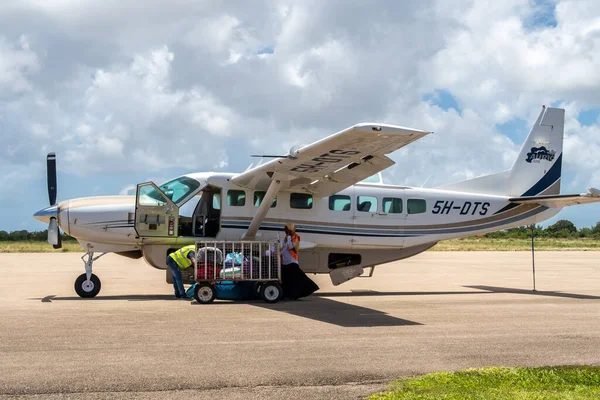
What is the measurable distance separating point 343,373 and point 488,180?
40.6 feet

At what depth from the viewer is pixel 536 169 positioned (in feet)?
59.4

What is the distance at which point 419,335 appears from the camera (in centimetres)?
914

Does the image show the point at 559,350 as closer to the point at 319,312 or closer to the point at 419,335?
the point at 419,335

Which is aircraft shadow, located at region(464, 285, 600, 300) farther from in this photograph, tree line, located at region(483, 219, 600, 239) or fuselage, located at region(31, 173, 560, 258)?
tree line, located at region(483, 219, 600, 239)

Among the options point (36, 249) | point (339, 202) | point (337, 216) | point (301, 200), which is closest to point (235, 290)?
point (301, 200)

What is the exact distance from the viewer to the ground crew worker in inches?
538

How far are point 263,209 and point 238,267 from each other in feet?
5.90

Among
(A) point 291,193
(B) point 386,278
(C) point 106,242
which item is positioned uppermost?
(A) point 291,193

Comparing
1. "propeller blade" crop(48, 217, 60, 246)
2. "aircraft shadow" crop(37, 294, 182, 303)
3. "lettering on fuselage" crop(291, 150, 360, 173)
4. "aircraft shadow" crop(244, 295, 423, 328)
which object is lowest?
"aircraft shadow" crop(244, 295, 423, 328)

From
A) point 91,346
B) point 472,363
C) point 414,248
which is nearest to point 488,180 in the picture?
point 414,248

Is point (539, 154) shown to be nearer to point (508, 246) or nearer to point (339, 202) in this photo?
point (339, 202)

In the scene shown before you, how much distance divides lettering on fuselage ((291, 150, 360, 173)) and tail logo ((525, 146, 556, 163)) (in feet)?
24.9

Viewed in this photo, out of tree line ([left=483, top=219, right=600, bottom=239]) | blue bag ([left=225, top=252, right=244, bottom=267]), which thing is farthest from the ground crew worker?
tree line ([left=483, top=219, right=600, bottom=239])

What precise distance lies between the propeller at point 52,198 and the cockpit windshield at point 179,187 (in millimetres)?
2448
